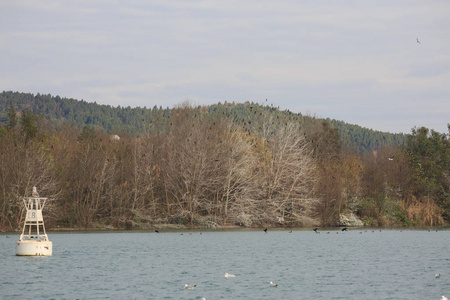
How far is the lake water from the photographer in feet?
95.2

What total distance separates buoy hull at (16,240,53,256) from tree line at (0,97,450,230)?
29068 mm

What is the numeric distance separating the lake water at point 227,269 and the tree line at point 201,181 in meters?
16.5

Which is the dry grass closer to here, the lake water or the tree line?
the tree line

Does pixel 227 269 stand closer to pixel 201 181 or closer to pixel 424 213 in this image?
pixel 201 181

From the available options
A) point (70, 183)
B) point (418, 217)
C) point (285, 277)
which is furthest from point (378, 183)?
point (285, 277)

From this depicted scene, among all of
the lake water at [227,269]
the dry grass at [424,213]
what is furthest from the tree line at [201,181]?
the lake water at [227,269]

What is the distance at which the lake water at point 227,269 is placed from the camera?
29031 millimetres

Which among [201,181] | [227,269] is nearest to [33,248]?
[227,269]

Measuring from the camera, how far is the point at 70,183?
8200cm

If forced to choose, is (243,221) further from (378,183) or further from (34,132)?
(34,132)

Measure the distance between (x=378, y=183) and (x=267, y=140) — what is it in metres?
20.5

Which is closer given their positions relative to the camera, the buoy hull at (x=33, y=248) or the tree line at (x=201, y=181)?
the buoy hull at (x=33, y=248)

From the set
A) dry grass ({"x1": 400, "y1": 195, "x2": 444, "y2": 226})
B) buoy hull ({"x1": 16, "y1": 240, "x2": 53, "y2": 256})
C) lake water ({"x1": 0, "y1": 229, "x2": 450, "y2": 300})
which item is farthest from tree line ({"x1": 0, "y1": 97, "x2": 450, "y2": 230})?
buoy hull ({"x1": 16, "y1": 240, "x2": 53, "y2": 256})

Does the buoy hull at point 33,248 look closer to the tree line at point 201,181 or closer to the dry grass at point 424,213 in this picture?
the tree line at point 201,181
